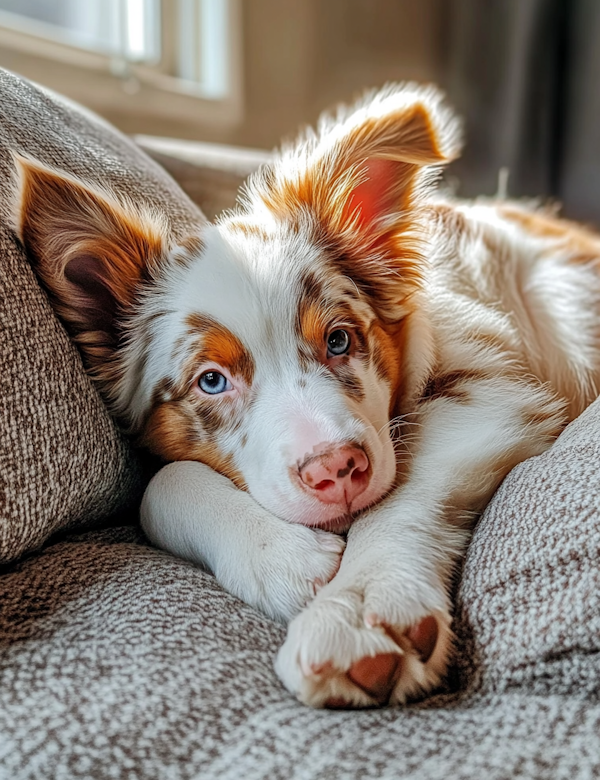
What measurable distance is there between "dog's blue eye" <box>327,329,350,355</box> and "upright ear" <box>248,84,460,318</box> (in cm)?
19

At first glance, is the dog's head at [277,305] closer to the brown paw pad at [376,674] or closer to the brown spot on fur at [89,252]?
the brown spot on fur at [89,252]

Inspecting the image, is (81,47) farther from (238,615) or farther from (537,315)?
(238,615)

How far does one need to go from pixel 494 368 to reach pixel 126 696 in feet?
3.56

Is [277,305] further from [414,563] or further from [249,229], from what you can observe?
[414,563]

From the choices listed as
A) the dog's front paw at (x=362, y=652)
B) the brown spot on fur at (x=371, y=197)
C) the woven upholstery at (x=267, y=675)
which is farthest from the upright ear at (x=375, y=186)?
the dog's front paw at (x=362, y=652)

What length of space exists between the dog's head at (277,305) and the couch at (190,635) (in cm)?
15

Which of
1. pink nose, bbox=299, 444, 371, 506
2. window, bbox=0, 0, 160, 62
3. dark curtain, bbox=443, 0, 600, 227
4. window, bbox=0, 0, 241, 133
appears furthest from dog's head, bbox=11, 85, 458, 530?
dark curtain, bbox=443, 0, 600, 227

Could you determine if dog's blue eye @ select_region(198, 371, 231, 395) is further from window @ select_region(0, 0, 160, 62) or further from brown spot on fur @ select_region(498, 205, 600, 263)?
window @ select_region(0, 0, 160, 62)

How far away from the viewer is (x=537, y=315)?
2146 millimetres

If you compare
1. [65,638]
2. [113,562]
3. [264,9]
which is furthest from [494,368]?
[264,9]

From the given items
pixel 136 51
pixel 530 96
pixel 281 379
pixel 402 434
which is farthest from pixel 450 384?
pixel 530 96

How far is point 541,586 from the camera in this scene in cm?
105

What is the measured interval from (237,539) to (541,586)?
0.49 m

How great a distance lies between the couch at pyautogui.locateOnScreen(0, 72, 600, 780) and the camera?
2.77 ft
